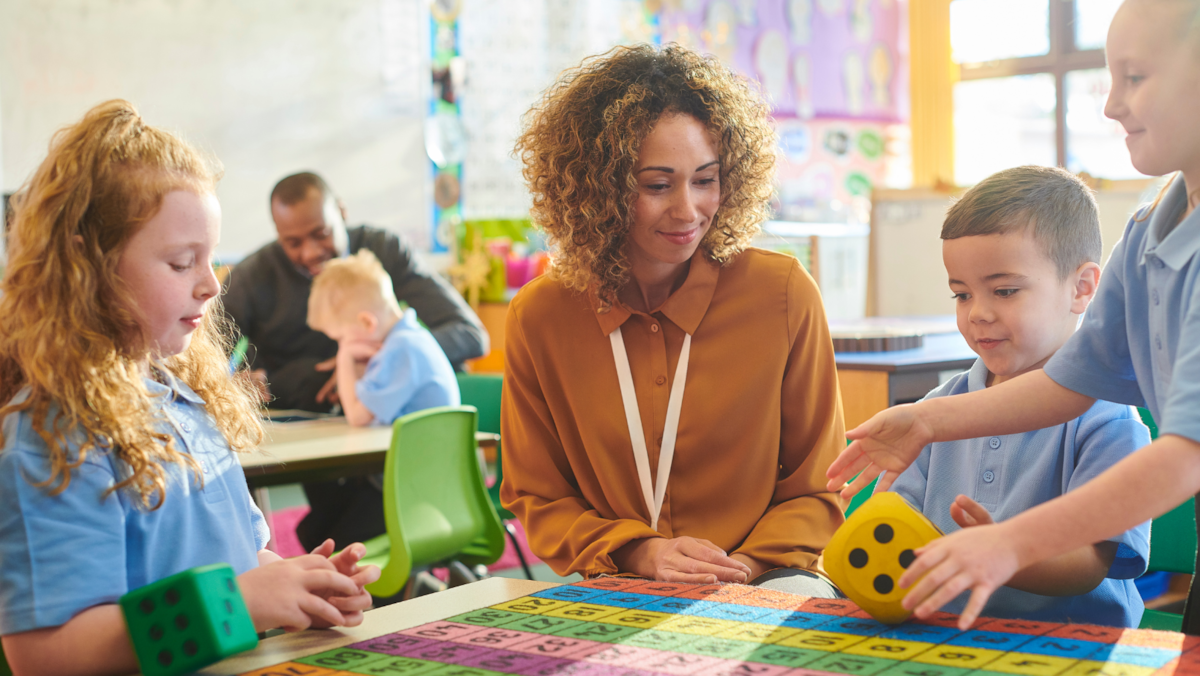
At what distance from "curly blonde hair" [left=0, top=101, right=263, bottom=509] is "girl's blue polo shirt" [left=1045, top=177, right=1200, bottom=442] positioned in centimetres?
95

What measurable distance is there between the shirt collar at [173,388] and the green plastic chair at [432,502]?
1156mm

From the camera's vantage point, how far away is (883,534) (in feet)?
3.10

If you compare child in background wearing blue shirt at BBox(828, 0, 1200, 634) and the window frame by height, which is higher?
the window frame

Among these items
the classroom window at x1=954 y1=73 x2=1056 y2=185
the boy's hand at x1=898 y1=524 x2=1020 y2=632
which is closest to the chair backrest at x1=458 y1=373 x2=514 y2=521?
the boy's hand at x1=898 y1=524 x2=1020 y2=632

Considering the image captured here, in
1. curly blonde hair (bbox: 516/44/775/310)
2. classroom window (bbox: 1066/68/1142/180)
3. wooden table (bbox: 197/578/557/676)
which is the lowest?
wooden table (bbox: 197/578/557/676)

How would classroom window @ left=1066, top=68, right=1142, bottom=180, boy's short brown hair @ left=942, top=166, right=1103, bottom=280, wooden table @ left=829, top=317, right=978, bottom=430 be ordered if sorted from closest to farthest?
boy's short brown hair @ left=942, top=166, right=1103, bottom=280, wooden table @ left=829, top=317, right=978, bottom=430, classroom window @ left=1066, top=68, right=1142, bottom=180

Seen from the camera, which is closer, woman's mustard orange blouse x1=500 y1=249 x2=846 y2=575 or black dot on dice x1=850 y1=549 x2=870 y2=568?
black dot on dice x1=850 y1=549 x2=870 y2=568

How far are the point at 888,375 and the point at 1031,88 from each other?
637 cm

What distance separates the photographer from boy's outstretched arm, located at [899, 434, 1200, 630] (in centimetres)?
82

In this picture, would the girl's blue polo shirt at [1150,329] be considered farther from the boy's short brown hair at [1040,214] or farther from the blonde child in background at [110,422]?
the blonde child in background at [110,422]

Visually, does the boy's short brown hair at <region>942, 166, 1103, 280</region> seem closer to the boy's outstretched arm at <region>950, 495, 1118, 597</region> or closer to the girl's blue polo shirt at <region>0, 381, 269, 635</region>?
the boy's outstretched arm at <region>950, 495, 1118, 597</region>

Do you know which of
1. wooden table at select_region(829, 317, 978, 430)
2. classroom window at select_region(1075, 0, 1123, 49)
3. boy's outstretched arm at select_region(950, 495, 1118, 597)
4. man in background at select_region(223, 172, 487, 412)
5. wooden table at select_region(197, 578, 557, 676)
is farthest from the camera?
classroom window at select_region(1075, 0, 1123, 49)

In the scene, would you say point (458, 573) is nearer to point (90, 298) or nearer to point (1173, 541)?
point (1173, 541)

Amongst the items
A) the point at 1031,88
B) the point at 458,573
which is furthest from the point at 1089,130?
the point at 458,573
